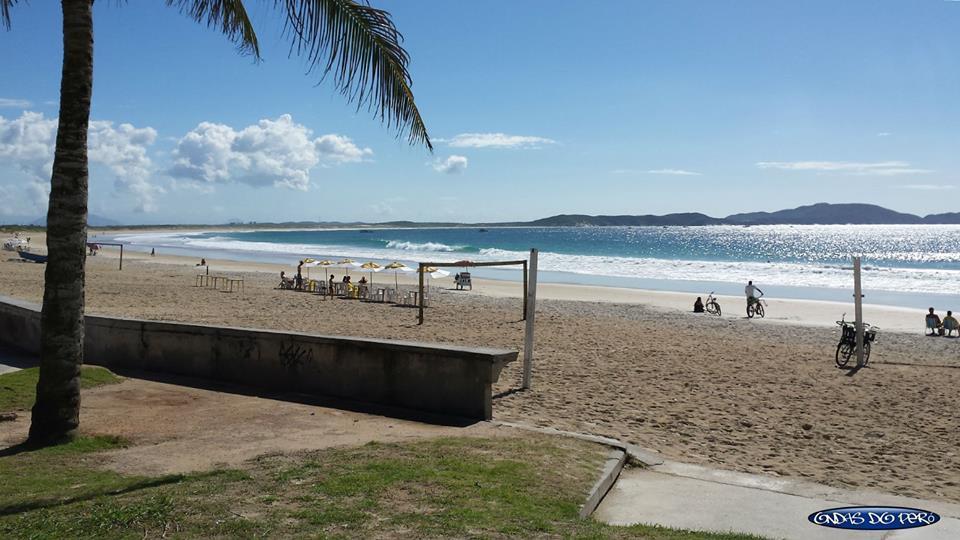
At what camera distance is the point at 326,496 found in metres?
4.30

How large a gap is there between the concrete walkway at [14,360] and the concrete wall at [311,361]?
0.72ft

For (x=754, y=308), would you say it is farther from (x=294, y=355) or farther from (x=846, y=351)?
(x=294, y=355)

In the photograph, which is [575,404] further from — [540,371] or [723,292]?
[723,292]

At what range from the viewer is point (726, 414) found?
8609 mm

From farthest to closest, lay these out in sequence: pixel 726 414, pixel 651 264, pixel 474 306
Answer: pixel 651 264 → pixel 474 306 → pixel 726 414

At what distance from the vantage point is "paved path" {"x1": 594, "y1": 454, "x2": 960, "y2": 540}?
14.3ft

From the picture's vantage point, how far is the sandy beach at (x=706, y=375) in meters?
7.10

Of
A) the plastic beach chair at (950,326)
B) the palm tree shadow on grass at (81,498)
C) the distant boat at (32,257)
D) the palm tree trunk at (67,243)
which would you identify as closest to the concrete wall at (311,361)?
the palm tree trunk at (67,243)

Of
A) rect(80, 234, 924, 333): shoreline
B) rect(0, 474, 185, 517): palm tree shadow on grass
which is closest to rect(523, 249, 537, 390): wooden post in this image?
rect(0, 474, 185, 517): palm tree shadow on grass

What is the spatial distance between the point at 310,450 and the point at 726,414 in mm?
5116

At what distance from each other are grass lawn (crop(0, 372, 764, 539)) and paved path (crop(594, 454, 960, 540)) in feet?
1.07

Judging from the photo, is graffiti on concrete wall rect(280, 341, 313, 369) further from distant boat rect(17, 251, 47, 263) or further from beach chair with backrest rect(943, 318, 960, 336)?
distant boat rect(17, 251, 47, 263)

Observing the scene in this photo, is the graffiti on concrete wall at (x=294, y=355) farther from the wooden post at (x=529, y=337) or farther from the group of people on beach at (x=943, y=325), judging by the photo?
the group of people on beach at (x=943, y=325)

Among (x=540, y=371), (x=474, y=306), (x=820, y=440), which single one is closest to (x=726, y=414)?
(x=820, y=440)
